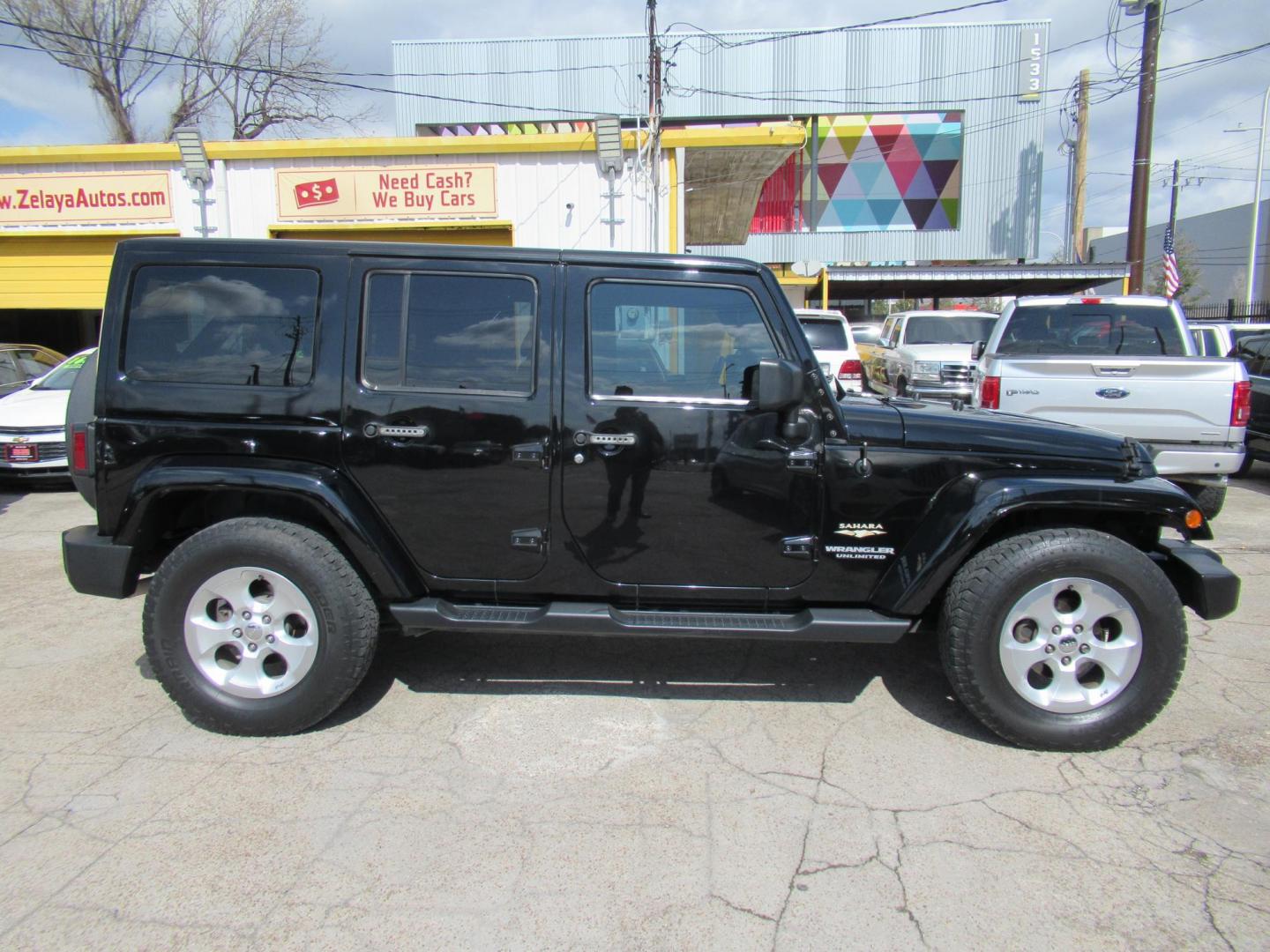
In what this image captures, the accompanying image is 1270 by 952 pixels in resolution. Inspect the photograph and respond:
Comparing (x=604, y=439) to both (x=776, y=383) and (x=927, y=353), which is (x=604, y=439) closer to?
(x=776, y=383)

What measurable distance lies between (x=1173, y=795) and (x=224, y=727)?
3.71 m

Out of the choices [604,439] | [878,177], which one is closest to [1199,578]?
[604,439]

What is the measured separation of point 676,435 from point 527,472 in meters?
0.63

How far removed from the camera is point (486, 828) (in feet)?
9.45

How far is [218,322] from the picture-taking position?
11.5 ft

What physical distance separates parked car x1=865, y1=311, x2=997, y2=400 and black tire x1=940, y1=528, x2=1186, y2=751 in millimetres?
7796

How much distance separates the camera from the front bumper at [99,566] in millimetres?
3480

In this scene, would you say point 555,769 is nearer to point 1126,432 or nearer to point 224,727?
point 224,727

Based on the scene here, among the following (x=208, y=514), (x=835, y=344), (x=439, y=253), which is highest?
(x=439, y=253)

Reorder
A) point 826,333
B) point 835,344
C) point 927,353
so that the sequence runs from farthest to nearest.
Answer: point 927,353 → point 826,333 → point 835,344

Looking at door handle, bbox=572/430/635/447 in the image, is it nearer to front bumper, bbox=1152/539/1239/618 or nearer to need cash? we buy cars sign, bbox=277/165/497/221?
front bumper, bbox=1152/539/1239/618

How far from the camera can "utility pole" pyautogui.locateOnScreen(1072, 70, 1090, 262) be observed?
2725 cm

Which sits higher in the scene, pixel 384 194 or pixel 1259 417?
pixel 384 194

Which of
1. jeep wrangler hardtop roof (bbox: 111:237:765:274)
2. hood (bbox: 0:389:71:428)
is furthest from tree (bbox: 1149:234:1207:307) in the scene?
jeep wrangler hardtop roof (bbox: 111:237:765:274)
